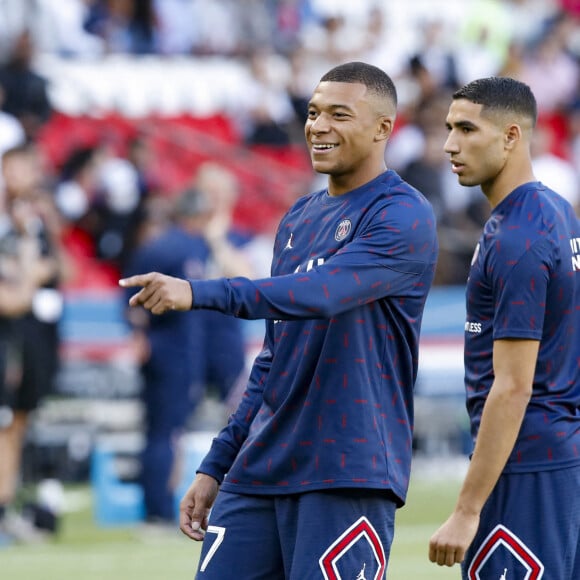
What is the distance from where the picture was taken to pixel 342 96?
4.21 meters

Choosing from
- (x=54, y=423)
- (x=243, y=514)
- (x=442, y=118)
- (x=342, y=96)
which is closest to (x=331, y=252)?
(x=342, y=96)

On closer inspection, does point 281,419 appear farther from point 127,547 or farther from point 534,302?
point 127,547

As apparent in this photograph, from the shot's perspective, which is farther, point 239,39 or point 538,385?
point 239,39

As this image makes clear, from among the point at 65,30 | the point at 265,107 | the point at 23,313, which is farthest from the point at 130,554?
the point at 65,30

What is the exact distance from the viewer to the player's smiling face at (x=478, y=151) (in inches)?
165

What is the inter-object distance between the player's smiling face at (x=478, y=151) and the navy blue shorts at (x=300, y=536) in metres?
1.00

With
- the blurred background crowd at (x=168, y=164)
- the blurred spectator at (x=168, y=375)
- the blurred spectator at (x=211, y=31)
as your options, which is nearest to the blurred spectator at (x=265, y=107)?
the blurred background crowd at (x=168, y=164)

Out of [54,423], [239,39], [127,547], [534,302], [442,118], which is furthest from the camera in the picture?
[239,39]

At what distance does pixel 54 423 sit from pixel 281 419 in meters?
8.67

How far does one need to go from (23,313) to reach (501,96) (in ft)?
20.4

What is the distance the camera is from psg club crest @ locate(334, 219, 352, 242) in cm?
411

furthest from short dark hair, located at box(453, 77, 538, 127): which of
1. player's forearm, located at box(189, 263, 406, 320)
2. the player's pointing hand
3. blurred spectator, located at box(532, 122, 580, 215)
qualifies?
blurred spectator, located at box(532, 122, 580, 215)

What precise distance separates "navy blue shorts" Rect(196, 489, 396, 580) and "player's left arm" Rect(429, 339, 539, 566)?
0.19 meters

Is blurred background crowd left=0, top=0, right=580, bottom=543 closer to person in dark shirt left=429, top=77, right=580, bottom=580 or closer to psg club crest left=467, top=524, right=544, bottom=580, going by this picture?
person in dark shirt left=429, top=77, right=580, bottom=580
